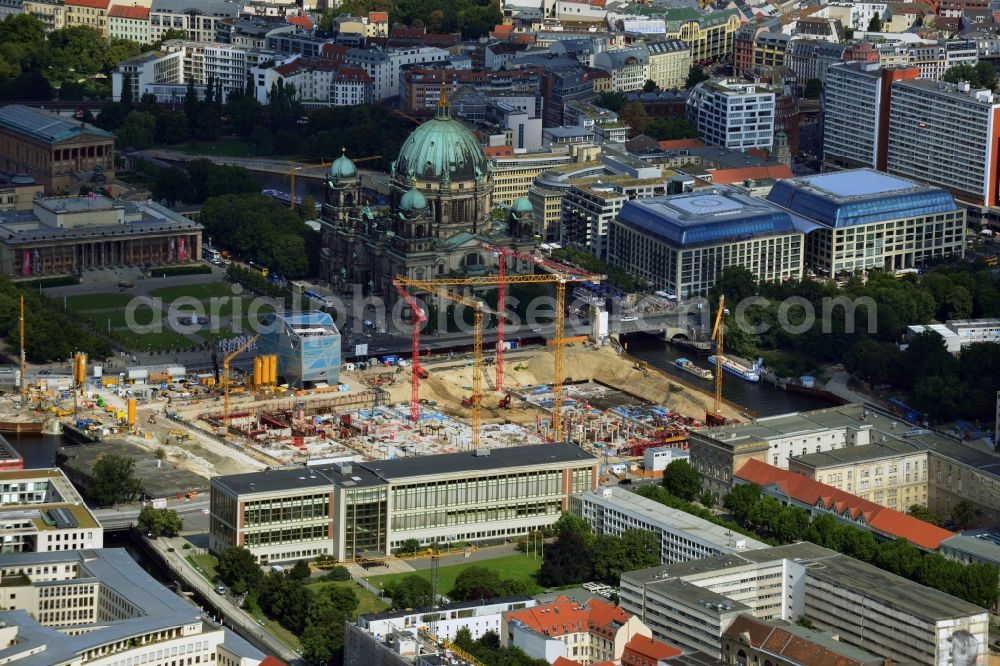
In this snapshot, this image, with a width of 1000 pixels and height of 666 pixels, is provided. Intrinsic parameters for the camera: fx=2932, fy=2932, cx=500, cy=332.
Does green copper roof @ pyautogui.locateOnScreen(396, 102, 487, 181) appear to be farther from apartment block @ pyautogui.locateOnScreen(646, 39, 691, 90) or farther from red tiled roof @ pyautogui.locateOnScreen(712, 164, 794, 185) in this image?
apartment block @ pyautogui.locateOnScreen(646, 39, 691, 90)

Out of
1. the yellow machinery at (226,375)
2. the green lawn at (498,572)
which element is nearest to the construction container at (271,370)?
the yellow machinery at (226,375)

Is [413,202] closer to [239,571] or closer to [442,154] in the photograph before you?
[442,154]

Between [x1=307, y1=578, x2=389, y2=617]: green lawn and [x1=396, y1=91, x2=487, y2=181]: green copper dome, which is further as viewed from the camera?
[x1=396, y1=91, x2=487, y2=181]: green copper dome

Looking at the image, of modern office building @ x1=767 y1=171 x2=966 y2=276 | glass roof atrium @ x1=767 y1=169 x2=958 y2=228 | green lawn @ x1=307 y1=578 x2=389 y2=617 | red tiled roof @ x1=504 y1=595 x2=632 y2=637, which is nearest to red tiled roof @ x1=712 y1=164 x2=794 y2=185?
glass roof atrium @ x1=767 y1=169 x2=958 y2=228

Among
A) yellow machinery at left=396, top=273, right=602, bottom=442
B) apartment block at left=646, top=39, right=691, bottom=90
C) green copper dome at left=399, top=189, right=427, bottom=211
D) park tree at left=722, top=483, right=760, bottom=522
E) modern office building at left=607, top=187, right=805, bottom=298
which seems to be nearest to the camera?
park tree at left=722, top=483, right=760, bottom=522

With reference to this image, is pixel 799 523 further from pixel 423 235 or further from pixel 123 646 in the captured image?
pixel 423 235

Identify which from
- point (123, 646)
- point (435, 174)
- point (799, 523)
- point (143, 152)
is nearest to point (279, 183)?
point (143, 152)
